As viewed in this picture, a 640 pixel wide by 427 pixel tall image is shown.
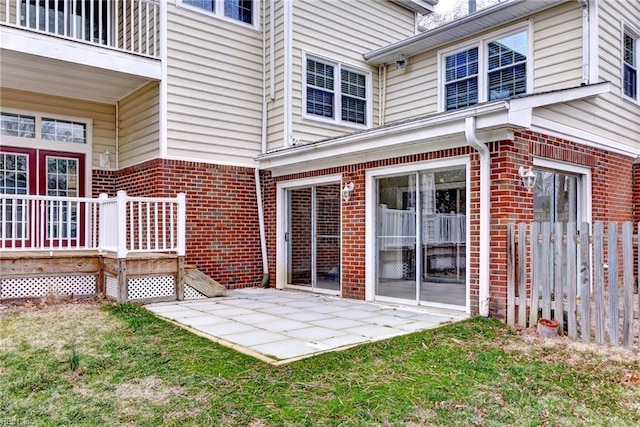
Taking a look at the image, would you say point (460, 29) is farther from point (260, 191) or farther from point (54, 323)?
point (54, 323)

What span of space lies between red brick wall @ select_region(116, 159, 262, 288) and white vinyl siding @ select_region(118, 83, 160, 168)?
10.0 inches

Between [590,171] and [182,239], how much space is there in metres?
6.44

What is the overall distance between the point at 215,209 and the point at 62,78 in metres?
3.41

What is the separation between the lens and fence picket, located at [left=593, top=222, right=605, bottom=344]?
503 centimetres

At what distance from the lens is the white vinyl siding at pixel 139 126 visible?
8.55 metres

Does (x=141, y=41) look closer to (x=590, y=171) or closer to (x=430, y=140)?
(x=430, y=140)

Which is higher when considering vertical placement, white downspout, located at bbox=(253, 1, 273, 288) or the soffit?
the soffit

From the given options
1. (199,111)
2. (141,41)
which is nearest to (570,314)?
(199,111)

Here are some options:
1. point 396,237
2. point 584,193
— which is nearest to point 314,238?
point 396,237

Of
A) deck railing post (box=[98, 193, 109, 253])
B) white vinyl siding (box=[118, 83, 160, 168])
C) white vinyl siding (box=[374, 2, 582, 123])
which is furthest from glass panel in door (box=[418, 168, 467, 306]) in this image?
deck railing post (box=[98, 193, 109, 253])

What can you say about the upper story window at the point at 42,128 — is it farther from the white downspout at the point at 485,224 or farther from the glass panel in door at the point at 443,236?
the white downspout at the point at 485,224

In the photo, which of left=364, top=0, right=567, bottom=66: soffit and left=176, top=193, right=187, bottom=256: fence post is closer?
left=176, top=193, right=187, bottom=256: fence post

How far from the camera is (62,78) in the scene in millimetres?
8242

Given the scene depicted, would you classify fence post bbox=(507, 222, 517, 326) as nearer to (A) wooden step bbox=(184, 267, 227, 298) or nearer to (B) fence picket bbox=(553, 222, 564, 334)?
(B) fence picket bbox=(553, 222, 564, 334)
